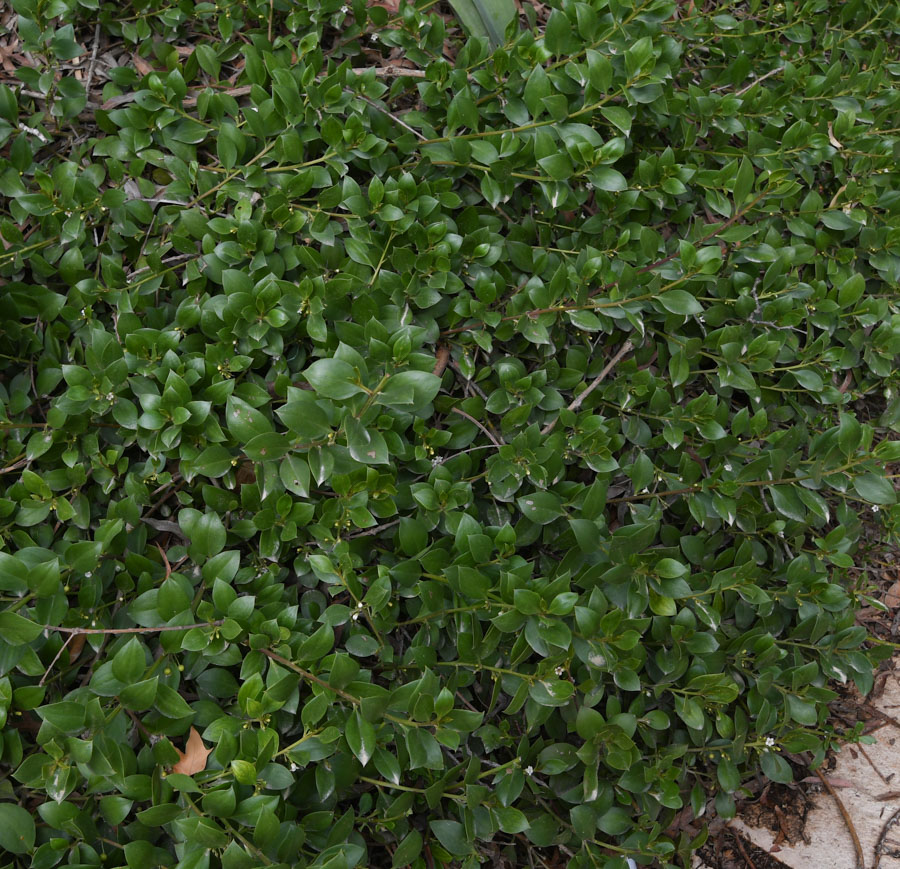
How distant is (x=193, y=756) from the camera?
1.49 meters

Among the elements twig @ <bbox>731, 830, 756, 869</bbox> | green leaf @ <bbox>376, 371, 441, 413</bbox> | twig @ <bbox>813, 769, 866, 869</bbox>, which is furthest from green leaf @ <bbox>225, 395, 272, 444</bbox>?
twig @ <bbox>813, 769, 866, 869</bbox>

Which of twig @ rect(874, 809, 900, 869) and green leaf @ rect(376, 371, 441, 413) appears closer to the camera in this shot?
green leaf @ rect(376, 371, 441, 413)

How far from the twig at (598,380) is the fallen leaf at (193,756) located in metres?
1.02

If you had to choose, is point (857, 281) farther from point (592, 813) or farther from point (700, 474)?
point (592, 813)

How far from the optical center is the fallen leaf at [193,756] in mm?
1481

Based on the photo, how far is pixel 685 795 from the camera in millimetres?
1840

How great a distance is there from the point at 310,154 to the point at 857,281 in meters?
1.53

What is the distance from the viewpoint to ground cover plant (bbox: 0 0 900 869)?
1.48 meters

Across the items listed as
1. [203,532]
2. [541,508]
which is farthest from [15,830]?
[541,508]

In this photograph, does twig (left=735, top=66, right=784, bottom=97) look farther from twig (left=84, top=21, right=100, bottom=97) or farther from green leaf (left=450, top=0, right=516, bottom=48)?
twig (left=84, top=21, right=100, bottom=97)

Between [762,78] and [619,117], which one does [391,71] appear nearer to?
[619,117]

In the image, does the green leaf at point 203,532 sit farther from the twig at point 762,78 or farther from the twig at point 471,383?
the twig at point 762,78

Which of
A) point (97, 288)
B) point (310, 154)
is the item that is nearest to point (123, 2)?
point (310, 154)

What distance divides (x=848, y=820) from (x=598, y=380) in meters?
1.41
